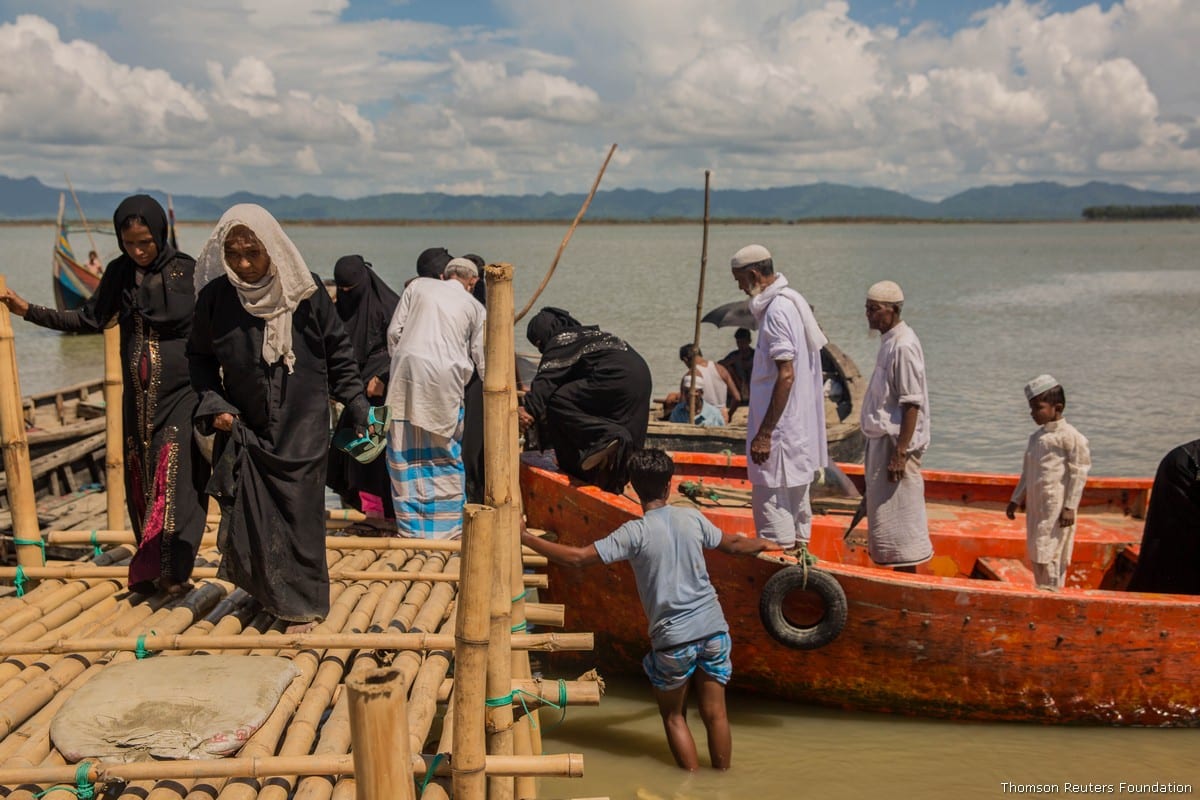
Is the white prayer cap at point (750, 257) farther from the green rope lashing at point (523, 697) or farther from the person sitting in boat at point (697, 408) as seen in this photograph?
the person sitting in boat at point (697, 408)

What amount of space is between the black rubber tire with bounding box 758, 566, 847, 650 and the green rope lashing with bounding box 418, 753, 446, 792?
209 centimetres

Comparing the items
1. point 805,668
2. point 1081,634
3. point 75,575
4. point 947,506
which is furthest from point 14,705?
point 947,506

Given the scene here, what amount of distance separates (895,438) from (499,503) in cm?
243

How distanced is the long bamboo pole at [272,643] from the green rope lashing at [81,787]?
0.78 meters

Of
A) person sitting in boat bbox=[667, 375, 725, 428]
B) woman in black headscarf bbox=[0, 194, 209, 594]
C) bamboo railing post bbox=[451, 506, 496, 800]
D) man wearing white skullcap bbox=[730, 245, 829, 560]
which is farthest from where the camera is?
person sitting in boat bbox=[667, 375, 725, 428]

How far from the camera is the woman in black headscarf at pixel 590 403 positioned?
212 inches

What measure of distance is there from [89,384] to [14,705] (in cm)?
890

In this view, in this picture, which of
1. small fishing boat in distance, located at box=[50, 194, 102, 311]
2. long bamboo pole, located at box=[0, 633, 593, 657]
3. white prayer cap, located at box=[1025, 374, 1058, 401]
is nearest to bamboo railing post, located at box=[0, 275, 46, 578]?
long bamboo pole, located at box=[0, 633, 593, 657]

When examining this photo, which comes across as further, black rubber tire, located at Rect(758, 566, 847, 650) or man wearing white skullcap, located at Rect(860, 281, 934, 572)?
man wearing white skullcap, located at Rect(860, 281, 934, 572)

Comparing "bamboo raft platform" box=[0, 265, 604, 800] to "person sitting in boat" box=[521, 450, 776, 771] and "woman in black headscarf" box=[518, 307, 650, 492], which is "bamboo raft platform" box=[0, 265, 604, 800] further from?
"woman in black headscarf" box=[518, 307, 650, 492]

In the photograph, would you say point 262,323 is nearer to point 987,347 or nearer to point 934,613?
point 934,613

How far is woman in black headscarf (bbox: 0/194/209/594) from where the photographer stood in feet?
12.7

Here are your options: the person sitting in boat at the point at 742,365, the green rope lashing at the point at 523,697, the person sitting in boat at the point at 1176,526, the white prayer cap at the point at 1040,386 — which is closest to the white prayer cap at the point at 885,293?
the white prayer cap at the point at 1040,386

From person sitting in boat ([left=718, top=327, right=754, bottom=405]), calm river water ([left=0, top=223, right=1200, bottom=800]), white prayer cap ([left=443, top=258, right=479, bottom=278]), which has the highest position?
white prayer cap ([left=443, top=258, right=479, bottom=278])
